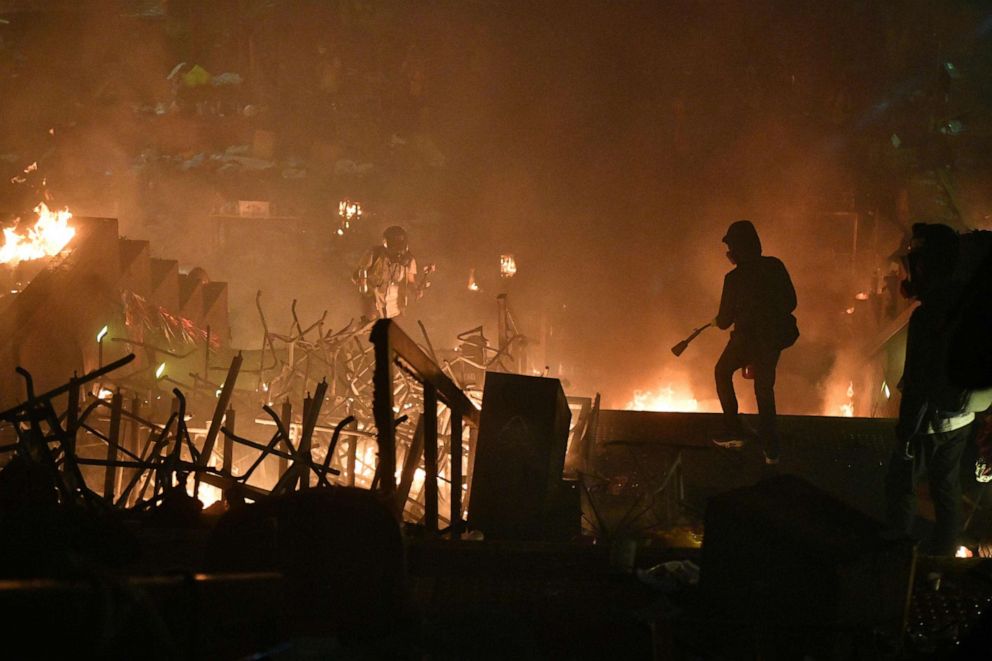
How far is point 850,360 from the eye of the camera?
50.2 ft

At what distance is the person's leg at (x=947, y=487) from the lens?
17.5ft

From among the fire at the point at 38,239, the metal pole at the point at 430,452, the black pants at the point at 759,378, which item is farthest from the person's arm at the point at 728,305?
the fire at the point at 38,239

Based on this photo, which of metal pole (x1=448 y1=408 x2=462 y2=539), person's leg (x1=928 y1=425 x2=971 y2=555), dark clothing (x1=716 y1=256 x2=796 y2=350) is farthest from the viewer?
dark clothing (x1=716 y1=256 x2=796 y2=350)

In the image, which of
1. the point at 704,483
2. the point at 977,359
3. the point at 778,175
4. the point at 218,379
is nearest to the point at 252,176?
the point at 218,379

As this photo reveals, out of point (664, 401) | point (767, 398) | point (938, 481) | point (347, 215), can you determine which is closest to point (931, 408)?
point (938, 481)

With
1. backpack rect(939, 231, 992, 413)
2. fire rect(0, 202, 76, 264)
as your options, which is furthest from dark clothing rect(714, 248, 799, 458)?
fire rect(0, 202, 76, 264)

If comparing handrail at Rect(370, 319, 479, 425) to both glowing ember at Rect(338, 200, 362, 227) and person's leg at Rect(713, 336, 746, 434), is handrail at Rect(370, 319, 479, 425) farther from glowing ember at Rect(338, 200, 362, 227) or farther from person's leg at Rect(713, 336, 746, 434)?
glowing ember at Rect(338, 200, 362, 227)

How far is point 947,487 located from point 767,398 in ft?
6.47

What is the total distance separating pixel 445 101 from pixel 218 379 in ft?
42.0

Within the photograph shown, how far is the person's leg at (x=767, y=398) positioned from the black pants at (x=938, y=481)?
5.74ft

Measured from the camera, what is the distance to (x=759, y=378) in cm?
724

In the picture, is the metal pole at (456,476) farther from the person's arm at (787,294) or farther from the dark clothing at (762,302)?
the person's arm at (787,294)

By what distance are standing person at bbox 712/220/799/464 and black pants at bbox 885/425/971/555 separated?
1721 millimetres

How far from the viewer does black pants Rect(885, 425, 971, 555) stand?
5348 millimetres
